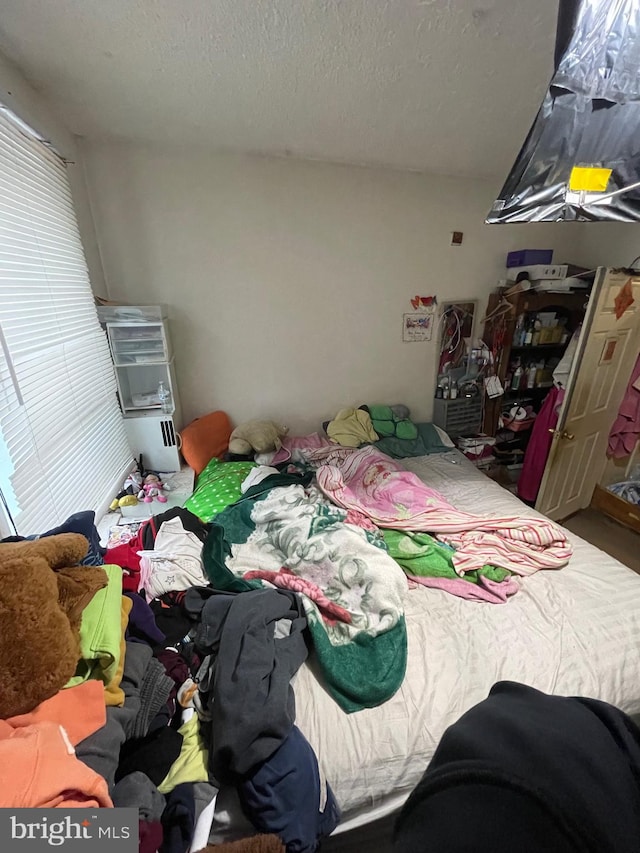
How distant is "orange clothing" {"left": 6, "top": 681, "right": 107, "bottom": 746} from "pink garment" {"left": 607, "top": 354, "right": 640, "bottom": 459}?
3189 millimetres

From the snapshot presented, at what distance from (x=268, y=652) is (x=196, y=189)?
7.39 ft

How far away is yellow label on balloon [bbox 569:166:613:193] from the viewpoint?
1.22 metres

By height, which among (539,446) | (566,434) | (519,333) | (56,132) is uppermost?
(56,132)

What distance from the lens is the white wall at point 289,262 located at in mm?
1841

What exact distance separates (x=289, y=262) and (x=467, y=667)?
2196 mm

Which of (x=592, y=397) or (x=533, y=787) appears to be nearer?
(x=533, y=787)

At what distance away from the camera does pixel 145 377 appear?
1.96 meters

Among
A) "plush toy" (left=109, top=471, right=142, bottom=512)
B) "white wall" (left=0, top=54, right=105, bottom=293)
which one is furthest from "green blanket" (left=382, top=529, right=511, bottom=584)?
"white wall" (left=0, top=54, right=105, bottom=293)

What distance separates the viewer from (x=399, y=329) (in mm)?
2443

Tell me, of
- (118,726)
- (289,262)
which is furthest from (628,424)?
(118,726)

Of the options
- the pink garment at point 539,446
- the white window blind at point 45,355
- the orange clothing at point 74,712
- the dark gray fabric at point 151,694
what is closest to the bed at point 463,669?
the dark gray fabric at point 151,694

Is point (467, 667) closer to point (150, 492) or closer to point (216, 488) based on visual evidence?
point (216, 488)

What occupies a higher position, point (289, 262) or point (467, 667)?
point (289, 262)

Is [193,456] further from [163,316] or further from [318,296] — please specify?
[318,296]
